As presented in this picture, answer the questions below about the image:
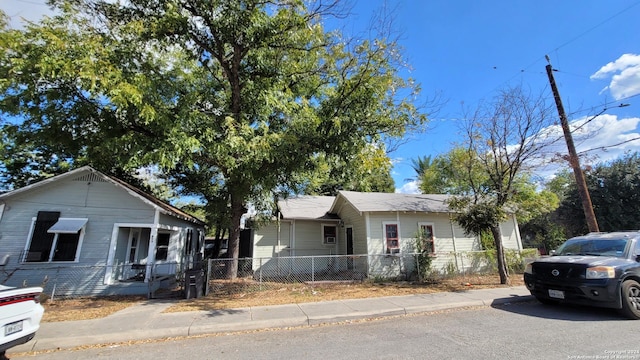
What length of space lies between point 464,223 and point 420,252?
2.52 m

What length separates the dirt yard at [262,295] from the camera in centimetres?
780

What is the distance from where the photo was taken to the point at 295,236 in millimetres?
15711

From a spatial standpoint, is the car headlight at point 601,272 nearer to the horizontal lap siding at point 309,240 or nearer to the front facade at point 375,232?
the front facade at point 375,232

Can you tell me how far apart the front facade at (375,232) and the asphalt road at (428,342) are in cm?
638

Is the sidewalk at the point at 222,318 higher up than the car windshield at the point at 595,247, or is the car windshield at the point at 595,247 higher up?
the car windshield at the point at 595,247

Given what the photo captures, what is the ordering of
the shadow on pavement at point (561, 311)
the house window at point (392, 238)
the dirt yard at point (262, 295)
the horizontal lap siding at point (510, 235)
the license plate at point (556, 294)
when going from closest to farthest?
the shadow on pavement at point (561, 311), the license plate at point (556, 294), the dirt yard at point (262, 295), the house window at point (392, 238), the horizontal lap siding at point (510, 235)

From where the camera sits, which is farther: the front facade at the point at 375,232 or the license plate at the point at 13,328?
the front facade at the point at 375,232

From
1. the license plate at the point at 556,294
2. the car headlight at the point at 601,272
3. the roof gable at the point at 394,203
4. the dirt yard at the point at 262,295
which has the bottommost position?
the dirt yard at the point at 262,295

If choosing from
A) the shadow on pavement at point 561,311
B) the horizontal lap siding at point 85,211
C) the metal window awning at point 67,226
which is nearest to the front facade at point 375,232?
the shadow on pavement at point 561,311

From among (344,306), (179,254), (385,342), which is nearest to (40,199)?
(179,254)

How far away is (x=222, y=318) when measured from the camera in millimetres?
6715

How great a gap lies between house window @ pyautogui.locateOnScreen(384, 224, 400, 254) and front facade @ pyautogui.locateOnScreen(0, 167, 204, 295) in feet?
30.2

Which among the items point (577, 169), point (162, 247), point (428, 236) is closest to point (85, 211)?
point (162, 247)

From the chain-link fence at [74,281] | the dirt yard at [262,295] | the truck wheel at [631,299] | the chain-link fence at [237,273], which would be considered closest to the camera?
the truck wheel at [631,299]
